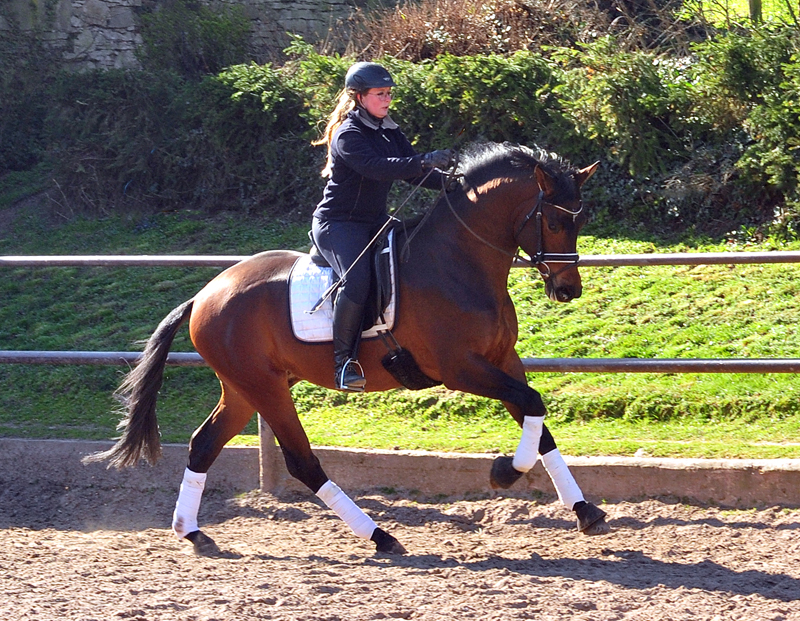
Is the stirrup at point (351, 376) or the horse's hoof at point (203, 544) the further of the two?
the horse's hoof at point (203, 544)

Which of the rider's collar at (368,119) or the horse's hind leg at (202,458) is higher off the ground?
the rider's collar at (368,119)

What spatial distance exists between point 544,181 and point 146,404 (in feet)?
9.20

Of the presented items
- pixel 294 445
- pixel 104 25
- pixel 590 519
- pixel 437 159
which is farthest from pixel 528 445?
pixel 104 25

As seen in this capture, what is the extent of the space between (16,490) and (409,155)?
12.2 feet

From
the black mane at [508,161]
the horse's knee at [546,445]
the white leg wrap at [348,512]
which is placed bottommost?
the white leg wrap at [348,512]

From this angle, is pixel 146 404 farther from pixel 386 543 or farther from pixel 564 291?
pixel 564 291

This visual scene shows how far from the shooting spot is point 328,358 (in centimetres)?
521

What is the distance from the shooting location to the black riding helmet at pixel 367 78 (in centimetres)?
491

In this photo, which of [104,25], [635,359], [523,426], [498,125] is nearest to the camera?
[523,426]

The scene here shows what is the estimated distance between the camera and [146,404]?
5684 mm

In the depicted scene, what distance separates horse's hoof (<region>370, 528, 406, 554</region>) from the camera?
5020 mm

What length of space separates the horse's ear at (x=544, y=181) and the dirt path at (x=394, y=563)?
1902mm

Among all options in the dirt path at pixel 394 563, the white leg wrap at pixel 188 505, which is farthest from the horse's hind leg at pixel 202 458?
the dirt path at pixel 394 563

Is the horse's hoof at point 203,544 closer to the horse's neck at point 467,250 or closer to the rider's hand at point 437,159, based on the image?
the horse's neck at point 467,250
